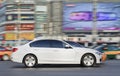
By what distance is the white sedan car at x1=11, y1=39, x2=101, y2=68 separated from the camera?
63.2 ft

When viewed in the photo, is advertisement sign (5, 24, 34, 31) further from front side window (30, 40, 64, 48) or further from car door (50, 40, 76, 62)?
car door (50, 40, 76, 62)

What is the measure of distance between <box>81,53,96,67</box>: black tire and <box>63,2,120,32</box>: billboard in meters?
76.3

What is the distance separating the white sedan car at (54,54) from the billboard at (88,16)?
76.3 metres

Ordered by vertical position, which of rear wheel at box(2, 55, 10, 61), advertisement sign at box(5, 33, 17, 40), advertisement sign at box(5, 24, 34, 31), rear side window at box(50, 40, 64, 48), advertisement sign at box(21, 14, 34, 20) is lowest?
advertisement sign at box(5, 33, 17, 40)

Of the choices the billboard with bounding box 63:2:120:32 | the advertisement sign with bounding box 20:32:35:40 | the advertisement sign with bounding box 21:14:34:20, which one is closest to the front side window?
the billboard with bounding box 63:2:120:32

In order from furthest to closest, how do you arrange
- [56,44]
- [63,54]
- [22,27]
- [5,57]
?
[22,27], [5,57], [56,44], [63,54]

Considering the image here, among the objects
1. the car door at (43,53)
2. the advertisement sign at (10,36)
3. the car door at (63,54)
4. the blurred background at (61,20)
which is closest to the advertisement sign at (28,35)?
the blurred background at (61,20)

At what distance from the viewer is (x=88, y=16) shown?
97.1 m

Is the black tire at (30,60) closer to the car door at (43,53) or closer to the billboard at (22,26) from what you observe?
the car door at (43,53)

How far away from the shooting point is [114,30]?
96688 mm

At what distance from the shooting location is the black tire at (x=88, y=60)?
19359 millimetres

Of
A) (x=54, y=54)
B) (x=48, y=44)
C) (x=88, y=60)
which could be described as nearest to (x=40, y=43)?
(x=48, y=44)

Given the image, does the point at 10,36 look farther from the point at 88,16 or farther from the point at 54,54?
the point at 54,54

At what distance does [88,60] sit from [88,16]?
78094 mm
